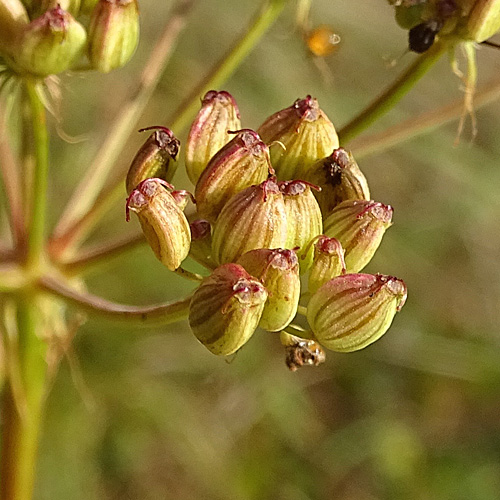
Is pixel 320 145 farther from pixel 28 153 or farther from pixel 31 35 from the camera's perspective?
pixel 28 153

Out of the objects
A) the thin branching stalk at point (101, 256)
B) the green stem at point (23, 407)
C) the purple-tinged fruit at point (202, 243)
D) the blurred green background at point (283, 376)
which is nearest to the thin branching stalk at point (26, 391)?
the green stem at point (23, 407)

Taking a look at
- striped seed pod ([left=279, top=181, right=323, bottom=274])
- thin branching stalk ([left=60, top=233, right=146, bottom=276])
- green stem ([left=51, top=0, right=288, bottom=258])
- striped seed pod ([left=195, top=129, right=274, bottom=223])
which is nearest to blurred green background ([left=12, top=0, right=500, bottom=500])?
green stem ([left=51, top=0, right=288, bottom=258])

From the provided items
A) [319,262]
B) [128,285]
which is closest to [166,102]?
[128,285]

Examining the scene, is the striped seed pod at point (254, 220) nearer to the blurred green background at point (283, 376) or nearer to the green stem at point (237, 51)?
the green stem at point (237, 51)

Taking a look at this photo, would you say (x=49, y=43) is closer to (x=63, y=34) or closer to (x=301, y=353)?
(x=63, y=34)

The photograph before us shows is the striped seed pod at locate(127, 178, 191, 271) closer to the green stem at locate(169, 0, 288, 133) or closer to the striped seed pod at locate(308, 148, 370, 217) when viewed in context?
the striped seed pod at locate(308, 148, 370, 217)

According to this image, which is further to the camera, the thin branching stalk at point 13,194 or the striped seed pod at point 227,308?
the thin branching stalk at point 13,194
